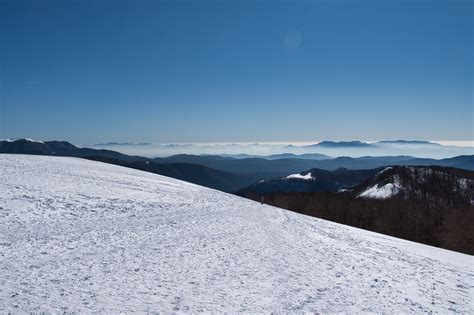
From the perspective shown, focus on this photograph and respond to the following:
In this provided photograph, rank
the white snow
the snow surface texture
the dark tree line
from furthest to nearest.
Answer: the white snow
the dark tree line
the snow surface texture

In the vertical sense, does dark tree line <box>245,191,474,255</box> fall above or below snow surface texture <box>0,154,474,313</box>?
below

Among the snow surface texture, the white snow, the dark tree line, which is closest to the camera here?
the snow surface texture

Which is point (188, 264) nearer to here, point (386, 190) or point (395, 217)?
point (395, 217)

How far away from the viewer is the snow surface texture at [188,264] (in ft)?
32.3

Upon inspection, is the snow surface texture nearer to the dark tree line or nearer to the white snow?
the dark tree line

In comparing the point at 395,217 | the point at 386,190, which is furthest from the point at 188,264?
the point at 386,190

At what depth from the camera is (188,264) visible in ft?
44.1

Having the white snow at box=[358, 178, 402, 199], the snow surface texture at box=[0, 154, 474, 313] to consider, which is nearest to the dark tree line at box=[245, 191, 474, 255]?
the snow surface texture at box=[0, 154, 474, 313]

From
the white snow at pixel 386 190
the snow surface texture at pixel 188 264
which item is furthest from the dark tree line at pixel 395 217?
the white snow at pixel 386 190

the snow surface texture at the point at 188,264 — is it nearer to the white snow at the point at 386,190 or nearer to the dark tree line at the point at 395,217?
the dark tree line at the point at 395,217

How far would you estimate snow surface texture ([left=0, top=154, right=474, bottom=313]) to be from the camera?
9.85m

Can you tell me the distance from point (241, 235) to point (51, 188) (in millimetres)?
15472

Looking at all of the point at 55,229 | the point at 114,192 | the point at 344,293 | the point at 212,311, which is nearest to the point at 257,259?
the point at 344,293

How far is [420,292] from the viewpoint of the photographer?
12992mm
